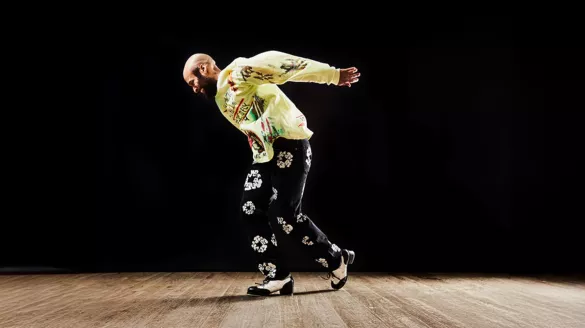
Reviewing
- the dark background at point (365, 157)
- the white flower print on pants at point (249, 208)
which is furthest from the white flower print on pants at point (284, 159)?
the dark background at point (365, 157)

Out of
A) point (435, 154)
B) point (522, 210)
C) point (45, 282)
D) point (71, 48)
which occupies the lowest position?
point (45, 282)

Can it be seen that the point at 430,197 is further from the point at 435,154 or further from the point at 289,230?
the point at 289,230

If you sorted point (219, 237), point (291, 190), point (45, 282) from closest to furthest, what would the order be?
point (291, 190) < point (45, 282) < point (219, 237)

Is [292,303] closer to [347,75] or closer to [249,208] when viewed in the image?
[249,208]

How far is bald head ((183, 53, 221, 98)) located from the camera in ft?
7.86

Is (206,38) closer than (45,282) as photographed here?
No

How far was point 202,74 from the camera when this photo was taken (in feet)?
7.86

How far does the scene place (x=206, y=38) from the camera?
11.8 feet

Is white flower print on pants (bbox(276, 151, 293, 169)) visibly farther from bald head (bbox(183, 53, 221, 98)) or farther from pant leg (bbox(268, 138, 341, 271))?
bald head (bbox(183, 53, 221, 98))

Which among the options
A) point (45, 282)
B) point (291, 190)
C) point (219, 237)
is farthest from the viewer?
point (219, 237)

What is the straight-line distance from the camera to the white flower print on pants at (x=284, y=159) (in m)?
2.37

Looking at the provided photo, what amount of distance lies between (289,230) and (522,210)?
1.91 m

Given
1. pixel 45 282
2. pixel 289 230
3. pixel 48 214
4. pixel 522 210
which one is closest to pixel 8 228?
pixel 48 214

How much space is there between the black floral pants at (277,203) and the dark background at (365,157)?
113 centimetres
